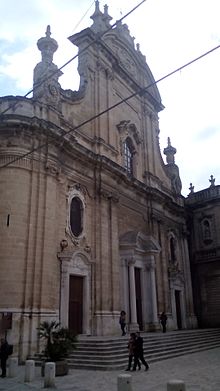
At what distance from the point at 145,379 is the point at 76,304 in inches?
299

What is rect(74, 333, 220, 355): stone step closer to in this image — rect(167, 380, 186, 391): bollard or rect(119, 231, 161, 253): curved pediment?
rect(119, 231, 161, 253): curved pediment

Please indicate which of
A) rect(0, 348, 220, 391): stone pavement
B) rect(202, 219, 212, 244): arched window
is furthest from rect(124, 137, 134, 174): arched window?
rect(0, 348, 220, 391): stone pavement

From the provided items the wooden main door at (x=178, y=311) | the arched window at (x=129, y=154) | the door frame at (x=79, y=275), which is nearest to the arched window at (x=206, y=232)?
the wooden main door at (x=178, y=311)

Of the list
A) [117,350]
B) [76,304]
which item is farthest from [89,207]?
[117,350]

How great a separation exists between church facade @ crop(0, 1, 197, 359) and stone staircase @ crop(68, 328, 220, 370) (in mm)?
1986

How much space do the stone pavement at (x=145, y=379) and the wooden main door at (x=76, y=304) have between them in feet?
14.3

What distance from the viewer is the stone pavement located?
8906 millimetres

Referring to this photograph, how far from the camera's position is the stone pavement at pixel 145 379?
891cm

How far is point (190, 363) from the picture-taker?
13.1m

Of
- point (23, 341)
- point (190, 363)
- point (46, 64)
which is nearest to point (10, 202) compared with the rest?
point (23, 341)

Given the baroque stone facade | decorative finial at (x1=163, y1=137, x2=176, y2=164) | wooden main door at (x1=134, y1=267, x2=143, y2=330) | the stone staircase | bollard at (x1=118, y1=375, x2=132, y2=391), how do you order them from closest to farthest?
bollard at (x1=118, y1=375, x2=132, y2=391) → the stone staircase → wooden main door at (x1=134, y1=267, x2=143, y2=330) → the baroque stone facade → decorative finial at (x1=163, y1=137, x2=176, y2=164)

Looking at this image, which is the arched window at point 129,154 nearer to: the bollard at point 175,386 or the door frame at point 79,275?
the door frame at point 79,275

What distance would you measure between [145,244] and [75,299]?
23.0ft

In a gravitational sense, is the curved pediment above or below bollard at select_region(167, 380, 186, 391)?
above
